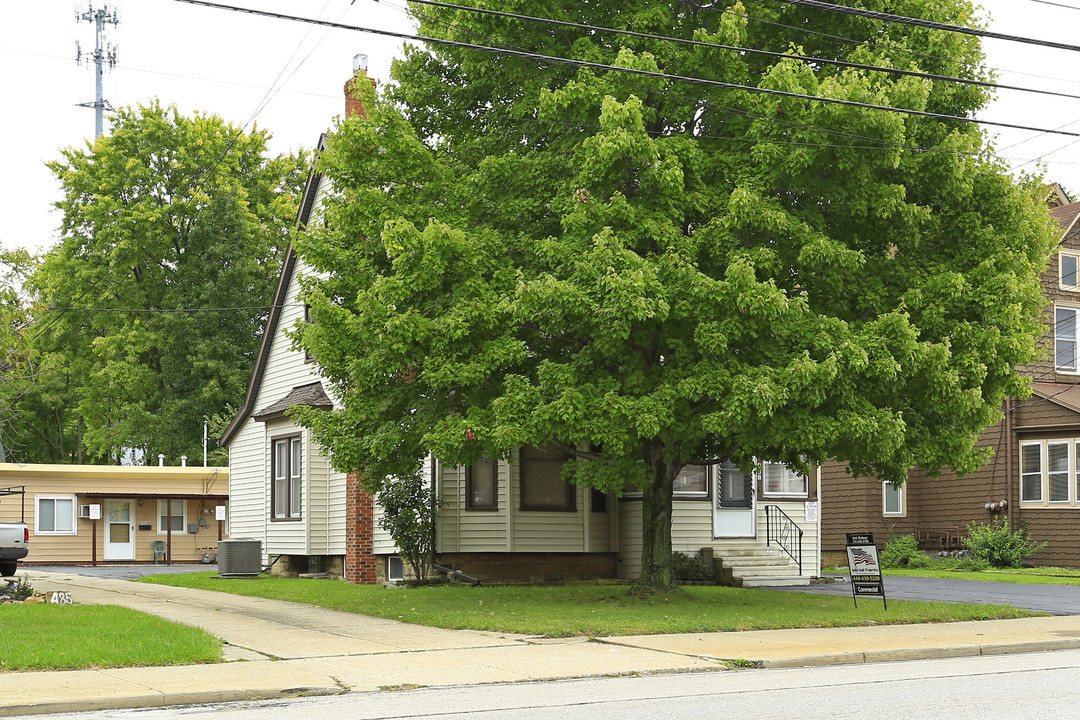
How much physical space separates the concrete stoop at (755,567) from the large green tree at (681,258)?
20.0 ft

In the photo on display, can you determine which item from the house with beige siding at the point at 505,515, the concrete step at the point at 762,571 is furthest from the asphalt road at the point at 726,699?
the concrete step at the point at 762,571

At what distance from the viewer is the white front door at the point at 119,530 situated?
39094 mm

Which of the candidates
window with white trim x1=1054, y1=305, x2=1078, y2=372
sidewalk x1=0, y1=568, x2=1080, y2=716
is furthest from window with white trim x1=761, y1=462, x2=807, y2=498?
window with white trim x1=1054, y1=305, x2=1078, y2=372

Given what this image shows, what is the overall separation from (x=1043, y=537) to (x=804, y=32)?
19.4 meters

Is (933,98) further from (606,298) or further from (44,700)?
(44,700)

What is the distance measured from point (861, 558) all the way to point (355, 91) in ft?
35.9

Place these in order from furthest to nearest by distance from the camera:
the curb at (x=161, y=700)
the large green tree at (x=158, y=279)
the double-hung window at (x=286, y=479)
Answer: the large green tree at (x=158, y=279), the double-hung window at (x=286, y=479), the curb at (x=161, y=700)

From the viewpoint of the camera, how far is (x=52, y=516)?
37.8 meters

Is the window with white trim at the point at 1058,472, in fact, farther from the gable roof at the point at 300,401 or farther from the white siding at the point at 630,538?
the gable roof at the point at 300,401

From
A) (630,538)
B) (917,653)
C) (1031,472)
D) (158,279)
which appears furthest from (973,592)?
(158,279)

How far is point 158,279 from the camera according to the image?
45.1 m

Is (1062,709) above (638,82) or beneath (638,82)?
beneath

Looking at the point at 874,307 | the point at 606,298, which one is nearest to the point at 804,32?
the point at 874,307

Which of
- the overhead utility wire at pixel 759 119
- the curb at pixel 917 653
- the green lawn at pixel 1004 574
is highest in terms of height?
the overhead utility wire at pixel 759 119
